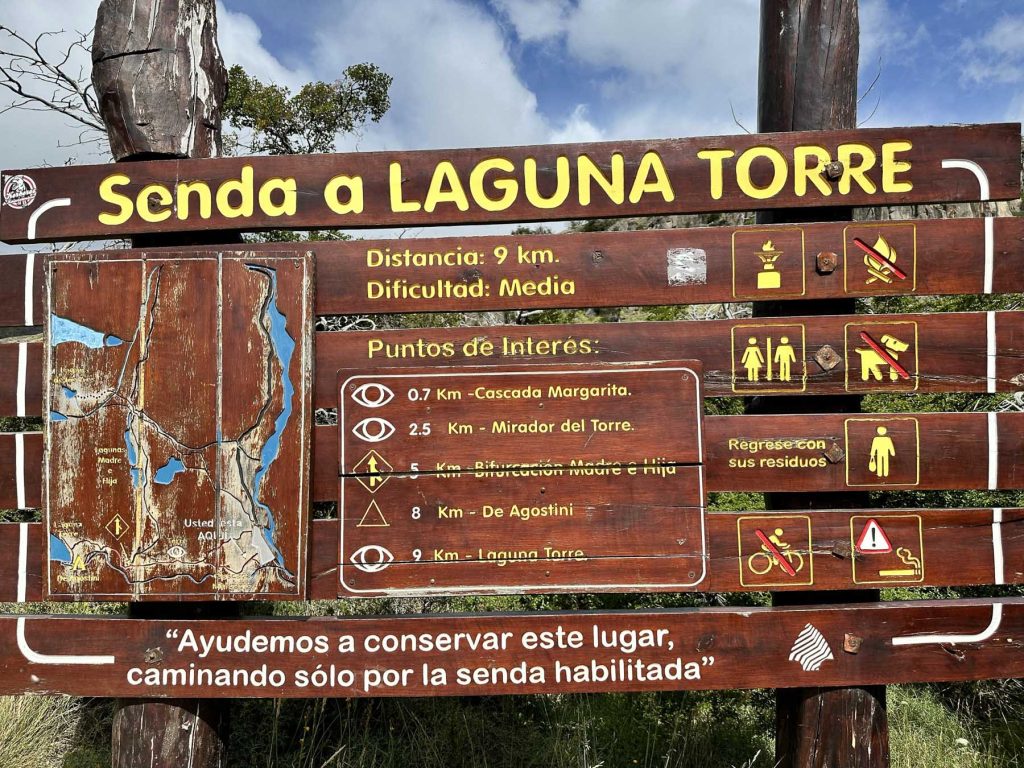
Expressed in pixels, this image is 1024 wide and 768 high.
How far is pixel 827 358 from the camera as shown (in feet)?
9.55

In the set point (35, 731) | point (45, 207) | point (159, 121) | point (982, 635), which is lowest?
point (35, 731)

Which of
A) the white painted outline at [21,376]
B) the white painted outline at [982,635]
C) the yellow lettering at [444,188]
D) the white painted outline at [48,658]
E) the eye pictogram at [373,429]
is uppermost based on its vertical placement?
the yellow lettering at [444,188]

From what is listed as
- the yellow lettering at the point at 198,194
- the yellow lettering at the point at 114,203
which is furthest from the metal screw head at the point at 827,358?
the yellow lettering at the point at 114,203

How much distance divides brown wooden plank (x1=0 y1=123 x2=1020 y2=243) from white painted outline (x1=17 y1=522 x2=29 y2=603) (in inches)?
49.1

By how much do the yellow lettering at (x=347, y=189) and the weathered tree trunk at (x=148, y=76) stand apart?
669 mm

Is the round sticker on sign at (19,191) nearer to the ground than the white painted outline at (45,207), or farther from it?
farther from it

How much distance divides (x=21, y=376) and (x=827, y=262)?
11.1ft

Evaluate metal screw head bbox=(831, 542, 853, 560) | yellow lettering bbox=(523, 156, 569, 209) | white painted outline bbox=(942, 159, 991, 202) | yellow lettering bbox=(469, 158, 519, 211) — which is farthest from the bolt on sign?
white painted outline bbox=(942, 159, 991, 202)

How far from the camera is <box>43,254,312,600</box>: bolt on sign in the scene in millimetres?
2869

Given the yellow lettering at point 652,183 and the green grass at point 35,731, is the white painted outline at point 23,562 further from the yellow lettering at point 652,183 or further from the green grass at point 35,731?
the yellow lettering at point 652,183

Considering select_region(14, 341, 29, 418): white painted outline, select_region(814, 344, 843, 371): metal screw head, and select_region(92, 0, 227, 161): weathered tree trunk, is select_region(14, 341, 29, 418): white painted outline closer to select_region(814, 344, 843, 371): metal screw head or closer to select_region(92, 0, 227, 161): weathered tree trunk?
select_region(92, 0, 227, 161): weathered tree trunk

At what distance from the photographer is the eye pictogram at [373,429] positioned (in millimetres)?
2926

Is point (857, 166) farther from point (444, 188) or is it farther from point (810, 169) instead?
point (444, 188)

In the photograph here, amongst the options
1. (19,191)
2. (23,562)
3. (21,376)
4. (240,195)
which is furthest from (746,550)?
(19,191)
